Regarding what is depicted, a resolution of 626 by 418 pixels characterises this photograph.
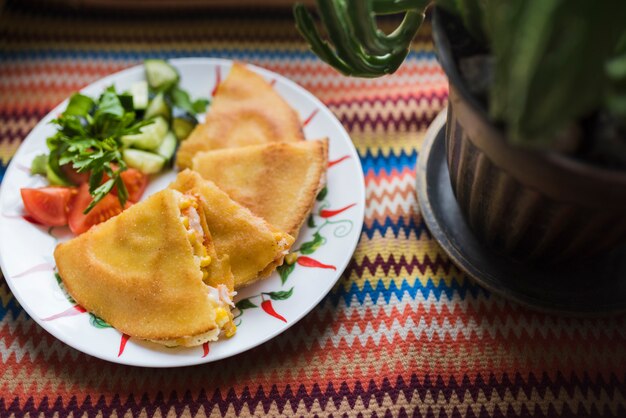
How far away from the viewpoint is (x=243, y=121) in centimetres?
200

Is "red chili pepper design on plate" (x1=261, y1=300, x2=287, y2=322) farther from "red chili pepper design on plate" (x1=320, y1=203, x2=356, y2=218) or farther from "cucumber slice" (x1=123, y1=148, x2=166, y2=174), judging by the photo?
"cucumber slice" (x1=123, y1=148, x2=166, y2=174)

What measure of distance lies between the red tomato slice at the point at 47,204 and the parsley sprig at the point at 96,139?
90mm

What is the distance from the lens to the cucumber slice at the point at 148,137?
6.35ft

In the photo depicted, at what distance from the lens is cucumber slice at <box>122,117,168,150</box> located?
193 cm

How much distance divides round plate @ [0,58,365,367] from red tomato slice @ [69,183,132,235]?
6 centimetres

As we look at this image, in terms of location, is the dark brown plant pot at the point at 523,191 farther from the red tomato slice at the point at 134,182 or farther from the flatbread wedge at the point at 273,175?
the red tomato slice at the point at 134,182

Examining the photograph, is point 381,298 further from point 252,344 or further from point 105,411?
point 105,411

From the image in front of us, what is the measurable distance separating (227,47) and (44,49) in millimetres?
738

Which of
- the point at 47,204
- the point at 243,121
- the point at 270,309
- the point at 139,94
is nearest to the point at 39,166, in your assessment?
the point at 47,204

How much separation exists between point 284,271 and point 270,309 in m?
0.13

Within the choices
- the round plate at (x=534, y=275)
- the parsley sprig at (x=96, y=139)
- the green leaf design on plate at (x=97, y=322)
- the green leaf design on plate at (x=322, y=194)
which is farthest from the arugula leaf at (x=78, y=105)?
the round plate at (x=534, y=275)

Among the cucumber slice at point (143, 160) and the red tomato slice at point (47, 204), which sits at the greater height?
the cucumber slice at point (143, 160)

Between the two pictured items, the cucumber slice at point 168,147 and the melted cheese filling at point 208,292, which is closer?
the melted cheese filling at point 208,292

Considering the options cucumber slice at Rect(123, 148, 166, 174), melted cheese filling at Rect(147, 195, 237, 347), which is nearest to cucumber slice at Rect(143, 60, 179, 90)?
cucumber slice at Rect(123, 148, 166, 174)
